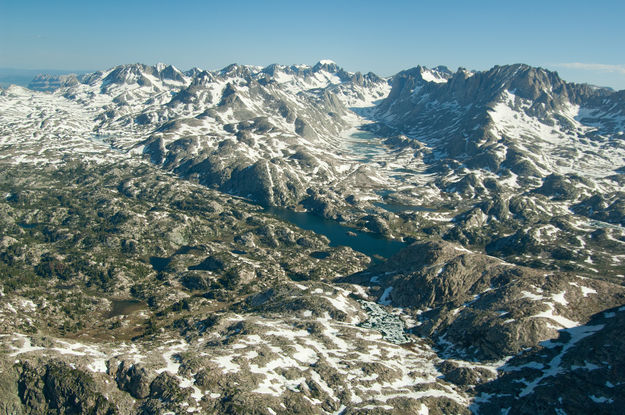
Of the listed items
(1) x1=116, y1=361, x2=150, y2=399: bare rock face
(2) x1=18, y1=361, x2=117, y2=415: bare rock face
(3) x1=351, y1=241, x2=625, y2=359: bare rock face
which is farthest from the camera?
(3) x1=351, y1=241, x2=625, y2=359: bare rock face

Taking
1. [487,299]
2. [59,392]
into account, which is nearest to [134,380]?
[59,392]

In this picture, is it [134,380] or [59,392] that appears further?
[134,380]

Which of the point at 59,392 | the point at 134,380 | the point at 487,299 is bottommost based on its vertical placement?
the point at 59,392

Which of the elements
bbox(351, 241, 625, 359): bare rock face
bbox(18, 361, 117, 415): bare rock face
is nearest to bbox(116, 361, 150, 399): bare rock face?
bbox(18, 361, 117, 415): bare rock face

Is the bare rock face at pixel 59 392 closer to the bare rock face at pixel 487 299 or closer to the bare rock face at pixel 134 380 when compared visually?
the bare rock face at pixel 134 380

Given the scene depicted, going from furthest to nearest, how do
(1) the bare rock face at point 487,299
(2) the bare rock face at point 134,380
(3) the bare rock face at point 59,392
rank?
(1) the bare rock face at point 487,299 < (2) the bare rock face at point 134,380 < (3) the bare rock face at point 59,392

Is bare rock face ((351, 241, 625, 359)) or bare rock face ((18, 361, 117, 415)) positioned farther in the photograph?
bare rock face ((351, 241, 625, 359))

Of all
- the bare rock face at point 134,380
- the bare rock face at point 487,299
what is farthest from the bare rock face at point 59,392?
the bare rock face at point 487,299

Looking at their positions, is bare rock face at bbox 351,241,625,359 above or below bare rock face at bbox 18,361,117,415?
above

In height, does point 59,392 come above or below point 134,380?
below

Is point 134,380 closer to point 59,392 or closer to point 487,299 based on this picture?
point 59,392

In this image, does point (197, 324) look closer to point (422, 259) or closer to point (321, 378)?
point (321, 378)

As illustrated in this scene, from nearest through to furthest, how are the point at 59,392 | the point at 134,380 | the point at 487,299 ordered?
the point at 59,392
the point at 134,380
the point at 487,299

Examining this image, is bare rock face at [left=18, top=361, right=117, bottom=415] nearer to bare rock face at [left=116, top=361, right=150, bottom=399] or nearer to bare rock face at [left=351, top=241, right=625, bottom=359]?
bare rock face at [left=116, top=361, right=150, bottom=399]
